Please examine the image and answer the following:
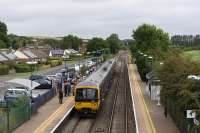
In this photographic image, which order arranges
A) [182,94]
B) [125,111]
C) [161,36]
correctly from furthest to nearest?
[161,36], [125,111], [182,94]

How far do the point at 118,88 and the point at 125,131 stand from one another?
36.8 metres

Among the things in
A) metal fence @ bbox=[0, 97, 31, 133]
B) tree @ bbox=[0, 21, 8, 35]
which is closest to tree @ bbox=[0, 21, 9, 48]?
tree @ bbox=[0, 21, 8, 35]

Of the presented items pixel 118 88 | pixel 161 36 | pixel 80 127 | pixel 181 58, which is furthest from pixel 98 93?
pixel 161 36

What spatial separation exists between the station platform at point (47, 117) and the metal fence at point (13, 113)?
44 cm

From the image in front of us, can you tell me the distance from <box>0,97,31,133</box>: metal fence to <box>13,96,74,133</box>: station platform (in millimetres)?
439

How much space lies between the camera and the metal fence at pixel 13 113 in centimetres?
2939

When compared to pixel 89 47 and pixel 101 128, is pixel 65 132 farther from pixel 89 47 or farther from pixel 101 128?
pixel 89 47

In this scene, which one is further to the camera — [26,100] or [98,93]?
[98,93]

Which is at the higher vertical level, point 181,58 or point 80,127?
point 181,58

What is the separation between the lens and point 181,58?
124 ft

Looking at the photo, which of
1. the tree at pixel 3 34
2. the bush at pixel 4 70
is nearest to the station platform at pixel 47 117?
the bush at pixel 4 70

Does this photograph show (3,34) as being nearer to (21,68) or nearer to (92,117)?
(21,68)

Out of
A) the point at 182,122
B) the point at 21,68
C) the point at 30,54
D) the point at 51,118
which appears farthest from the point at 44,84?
the point at 30,54

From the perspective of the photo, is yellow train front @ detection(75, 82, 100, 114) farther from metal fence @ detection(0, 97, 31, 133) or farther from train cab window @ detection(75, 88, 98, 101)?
metal fence @ detection(0, 97, 31, 133)
